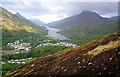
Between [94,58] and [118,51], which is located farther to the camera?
[94,58]

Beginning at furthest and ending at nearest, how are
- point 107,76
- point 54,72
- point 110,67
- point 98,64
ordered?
1. point 54,72
2. point 98,64
3. point 110,67
4. point 107,76

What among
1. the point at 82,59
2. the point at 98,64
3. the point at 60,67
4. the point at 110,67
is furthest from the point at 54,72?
the point at 110,67

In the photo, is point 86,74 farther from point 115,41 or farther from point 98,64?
point 115,41

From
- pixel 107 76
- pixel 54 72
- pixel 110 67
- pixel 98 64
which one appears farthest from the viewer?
pixel 54 72

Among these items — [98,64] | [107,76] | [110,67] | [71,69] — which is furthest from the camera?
[71,69]

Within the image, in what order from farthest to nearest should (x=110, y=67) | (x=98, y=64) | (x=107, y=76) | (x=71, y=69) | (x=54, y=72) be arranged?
(x=54, y=72) → (x=71, y=69) → (x=98, y=64) → (x=110, y=67) → (x=107, y=76)

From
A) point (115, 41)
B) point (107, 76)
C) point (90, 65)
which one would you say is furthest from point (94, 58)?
point (107, 76)

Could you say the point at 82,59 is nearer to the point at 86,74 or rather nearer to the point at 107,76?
the point at 86,74

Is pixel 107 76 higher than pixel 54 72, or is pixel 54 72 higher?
pixel 107 76

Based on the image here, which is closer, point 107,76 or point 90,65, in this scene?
point 107,76
